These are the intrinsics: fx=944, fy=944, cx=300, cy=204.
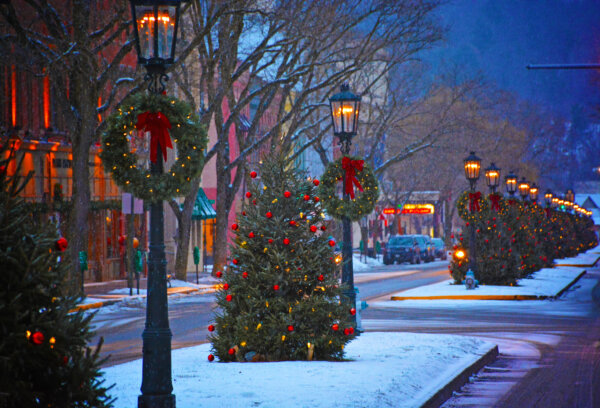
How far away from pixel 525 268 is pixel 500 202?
2.95m

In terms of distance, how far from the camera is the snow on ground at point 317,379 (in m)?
9.54

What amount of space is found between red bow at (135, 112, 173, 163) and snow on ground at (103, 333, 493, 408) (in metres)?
2.26

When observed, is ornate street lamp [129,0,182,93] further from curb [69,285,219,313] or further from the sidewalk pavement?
the sidewalk pavement

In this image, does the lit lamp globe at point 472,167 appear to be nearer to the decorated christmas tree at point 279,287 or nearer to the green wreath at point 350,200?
the green wreath at point 350,200

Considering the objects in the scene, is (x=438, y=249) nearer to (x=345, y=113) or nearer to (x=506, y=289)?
(x=506, y=289)

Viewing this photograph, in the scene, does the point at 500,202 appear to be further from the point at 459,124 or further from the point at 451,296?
the point at 459,124

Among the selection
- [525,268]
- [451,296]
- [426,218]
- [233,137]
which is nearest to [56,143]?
[451,296]

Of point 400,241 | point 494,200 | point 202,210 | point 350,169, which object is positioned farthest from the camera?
point 400,241

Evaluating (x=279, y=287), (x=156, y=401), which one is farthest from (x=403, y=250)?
(x=156, y=401)

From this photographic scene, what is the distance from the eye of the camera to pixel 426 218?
11288cm

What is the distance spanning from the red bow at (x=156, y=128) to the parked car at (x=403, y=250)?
51.2 m

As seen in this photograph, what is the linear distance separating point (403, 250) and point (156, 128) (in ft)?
171

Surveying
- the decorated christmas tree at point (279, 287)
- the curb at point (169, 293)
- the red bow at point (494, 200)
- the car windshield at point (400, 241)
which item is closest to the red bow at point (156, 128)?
the decorated christmas tree at point (279, 287)

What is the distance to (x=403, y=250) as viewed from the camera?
60656 mm
